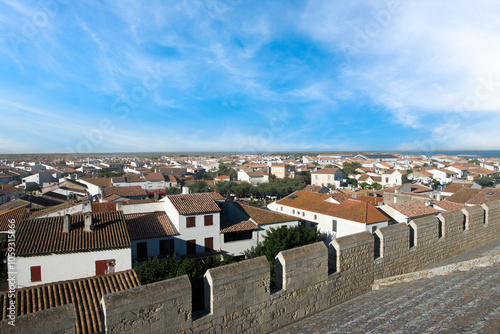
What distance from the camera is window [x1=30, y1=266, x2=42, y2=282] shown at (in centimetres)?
1385

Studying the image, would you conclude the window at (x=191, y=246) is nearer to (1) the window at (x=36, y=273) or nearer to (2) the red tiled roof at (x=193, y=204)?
(2) the red tiled roof at (x=193, y=204)

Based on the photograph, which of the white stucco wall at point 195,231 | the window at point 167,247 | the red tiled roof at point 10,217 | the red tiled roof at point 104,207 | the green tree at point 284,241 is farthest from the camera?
the red tiled roof at point 104,207

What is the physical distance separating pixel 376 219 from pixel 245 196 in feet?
117

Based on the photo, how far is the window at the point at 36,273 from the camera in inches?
545

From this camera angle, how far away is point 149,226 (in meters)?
19.8

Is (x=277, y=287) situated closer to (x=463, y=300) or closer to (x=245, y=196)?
(x=463, y=300)

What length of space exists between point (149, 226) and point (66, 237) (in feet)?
17.9

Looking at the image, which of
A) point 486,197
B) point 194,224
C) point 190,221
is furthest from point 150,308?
point 486,197

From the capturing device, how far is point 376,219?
22.1 m

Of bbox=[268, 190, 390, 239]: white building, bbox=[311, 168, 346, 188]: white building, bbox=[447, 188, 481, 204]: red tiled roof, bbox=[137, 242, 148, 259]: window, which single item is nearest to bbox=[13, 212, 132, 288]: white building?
bbox=[137, 242, 148, 259]: window

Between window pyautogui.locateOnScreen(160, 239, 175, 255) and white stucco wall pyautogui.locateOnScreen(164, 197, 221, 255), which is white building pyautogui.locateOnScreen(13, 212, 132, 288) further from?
white stucco wall pyautogui.locateOnScreen(164, 197, 221, 255)

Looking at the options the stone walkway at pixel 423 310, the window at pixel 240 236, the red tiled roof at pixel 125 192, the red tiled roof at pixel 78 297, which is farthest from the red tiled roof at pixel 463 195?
the red tiled roof at pixel 125 192

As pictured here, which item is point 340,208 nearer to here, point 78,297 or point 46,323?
point 78,297

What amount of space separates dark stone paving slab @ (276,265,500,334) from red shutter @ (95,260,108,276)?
12549mm
